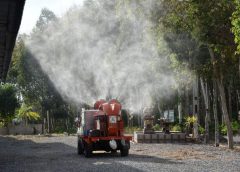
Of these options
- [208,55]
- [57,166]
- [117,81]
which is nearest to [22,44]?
[117,81]

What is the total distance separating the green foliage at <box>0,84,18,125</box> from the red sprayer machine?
30993mm

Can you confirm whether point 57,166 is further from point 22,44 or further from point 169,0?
point 22,44

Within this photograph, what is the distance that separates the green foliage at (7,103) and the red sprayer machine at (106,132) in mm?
30993

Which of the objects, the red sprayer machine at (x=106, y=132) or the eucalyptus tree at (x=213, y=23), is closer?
the red sprayer machine at (x=106, y=132)

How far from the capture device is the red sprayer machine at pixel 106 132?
58.9ft

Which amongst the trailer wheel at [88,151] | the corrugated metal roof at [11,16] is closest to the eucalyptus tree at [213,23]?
the trailer wheel at [88,151]

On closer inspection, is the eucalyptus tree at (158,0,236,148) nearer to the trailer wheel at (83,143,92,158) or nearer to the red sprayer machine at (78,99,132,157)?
the red sprayer machine at (78,99,132,157)

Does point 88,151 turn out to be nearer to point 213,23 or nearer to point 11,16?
point 213,23

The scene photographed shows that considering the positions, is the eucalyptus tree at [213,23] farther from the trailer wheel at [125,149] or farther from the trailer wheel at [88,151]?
the trailer wheel at [88,151]

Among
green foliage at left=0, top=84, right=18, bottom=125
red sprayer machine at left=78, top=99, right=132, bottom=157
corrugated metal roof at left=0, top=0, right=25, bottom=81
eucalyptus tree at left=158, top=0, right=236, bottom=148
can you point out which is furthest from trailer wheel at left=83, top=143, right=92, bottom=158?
green foliage at left=0, top=84, right=18, bottom=125

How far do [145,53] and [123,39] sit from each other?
3.10m

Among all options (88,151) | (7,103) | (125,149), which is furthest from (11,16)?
(7,103)

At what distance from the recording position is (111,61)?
A: 4028cm

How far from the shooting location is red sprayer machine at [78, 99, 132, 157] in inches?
707
